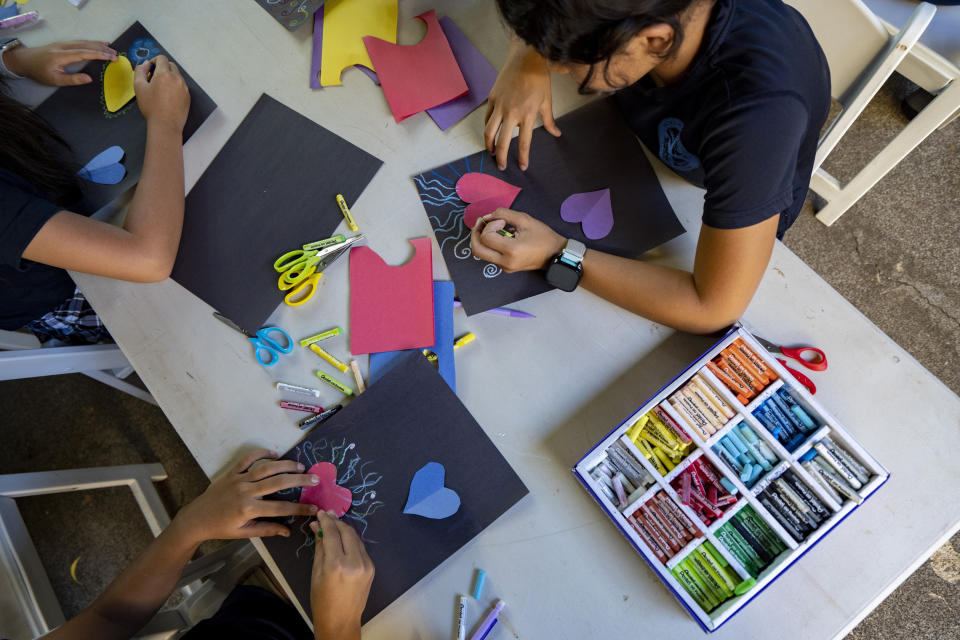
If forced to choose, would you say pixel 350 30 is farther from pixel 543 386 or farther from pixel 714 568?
pixel 714 568

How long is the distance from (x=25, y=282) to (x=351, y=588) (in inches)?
30.3

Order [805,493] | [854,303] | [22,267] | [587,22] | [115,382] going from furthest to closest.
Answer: [854,303], [115,382], [22,267], [805,493], [587,22]

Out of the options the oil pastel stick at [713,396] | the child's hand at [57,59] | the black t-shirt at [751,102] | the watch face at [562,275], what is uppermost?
the black t-shirt at [751,102]

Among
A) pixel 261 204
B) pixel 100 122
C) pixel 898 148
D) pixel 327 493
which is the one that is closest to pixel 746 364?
pixel 327 493

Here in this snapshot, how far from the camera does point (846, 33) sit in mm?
872

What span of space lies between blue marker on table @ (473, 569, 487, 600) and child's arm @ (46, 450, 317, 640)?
240 millimetres

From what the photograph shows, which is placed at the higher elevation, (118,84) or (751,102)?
(751,102)

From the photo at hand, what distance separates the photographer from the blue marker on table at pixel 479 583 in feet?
2.51

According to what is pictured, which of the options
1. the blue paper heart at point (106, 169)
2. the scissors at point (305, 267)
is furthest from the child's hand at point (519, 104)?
→ the blue paper heart at point (106, 169)

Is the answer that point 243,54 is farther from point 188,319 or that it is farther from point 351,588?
point 351,588

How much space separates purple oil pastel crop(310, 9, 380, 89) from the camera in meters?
0.95

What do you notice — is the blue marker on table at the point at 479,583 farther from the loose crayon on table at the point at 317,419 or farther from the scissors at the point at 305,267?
the scissors at the point at 305,267

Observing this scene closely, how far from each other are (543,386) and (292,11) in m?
0.75

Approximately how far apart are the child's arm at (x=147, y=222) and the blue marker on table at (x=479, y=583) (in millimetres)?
638
